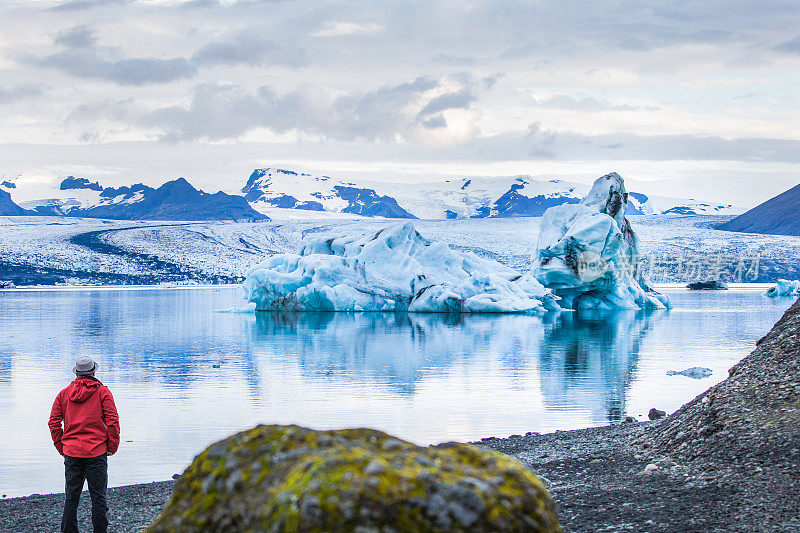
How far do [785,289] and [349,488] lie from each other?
5488cm

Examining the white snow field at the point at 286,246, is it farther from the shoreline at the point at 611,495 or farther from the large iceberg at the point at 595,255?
the shoreline at the point at 611,495

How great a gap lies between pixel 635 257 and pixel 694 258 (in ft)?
129

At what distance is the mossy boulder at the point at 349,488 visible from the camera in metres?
2.37

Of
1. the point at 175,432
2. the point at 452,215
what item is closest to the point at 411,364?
the point at 175,432

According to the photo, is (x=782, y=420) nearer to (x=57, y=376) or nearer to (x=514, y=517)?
(x=514, y=517)

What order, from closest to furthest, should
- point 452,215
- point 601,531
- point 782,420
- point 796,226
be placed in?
point 601,531 → point 782,420 → point 796,226 → point 452,215

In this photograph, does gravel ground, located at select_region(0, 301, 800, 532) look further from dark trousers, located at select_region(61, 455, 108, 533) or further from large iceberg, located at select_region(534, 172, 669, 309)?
large iceberg, located at select_region(534, 172, 669, 309)

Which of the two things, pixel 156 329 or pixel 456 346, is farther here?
pixel 156 329

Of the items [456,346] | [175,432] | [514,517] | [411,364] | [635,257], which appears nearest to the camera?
[514,517]

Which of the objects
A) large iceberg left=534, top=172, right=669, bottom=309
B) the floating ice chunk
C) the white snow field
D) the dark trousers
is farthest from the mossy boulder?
the white snow field

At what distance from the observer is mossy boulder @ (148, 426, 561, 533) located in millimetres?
2373

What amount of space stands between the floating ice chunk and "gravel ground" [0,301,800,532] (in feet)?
153

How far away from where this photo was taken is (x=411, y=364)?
19.8 m

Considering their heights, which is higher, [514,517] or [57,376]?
[514,517]
